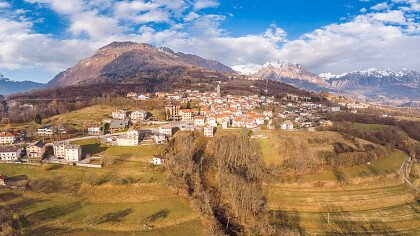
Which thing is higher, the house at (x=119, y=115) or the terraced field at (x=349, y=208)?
the house at (x=119, y=115)

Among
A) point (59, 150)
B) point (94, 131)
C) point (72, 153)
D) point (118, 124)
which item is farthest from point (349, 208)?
point (94, 131)

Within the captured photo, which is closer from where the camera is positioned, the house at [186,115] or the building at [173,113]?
the house at [186,115]

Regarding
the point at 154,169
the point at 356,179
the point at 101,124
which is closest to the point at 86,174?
the point at 154,169

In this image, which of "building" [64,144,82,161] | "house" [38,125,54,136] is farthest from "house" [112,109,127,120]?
"building" [64,144,82,161]

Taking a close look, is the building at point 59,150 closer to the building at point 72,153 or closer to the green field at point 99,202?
the building at point 72,153

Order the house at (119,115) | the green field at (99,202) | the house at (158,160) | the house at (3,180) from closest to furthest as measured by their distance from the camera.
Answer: the green field at (99,202), the house at (3,180), the house at (158,160), the house at (119,115)

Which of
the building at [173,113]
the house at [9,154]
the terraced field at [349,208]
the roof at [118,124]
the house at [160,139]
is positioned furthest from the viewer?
the building at [173,113]

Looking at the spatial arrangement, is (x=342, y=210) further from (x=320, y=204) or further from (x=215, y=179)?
(x=215, y=179)

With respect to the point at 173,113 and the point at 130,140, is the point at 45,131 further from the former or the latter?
the point at 173,113

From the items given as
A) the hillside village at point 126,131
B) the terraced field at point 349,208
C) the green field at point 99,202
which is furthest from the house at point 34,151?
the terraced field at point 349,208

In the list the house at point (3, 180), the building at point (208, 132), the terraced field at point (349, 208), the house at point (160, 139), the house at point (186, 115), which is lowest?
the terraced field at point (349, 208)
